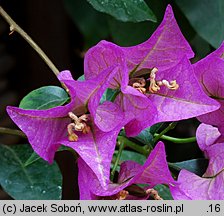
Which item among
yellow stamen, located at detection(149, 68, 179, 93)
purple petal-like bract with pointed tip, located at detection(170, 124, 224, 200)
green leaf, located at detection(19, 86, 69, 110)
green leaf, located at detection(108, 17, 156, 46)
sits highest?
green leaf, located at detection(19, 86, 69, 110)

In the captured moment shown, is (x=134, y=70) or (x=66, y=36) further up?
(x=134, y=70)

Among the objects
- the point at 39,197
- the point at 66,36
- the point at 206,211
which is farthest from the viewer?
the point at 66,36

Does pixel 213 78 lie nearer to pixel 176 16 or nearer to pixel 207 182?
pixel 207 182

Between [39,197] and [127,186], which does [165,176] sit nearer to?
[127,186]

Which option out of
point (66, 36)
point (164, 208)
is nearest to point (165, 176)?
point (164, 208)

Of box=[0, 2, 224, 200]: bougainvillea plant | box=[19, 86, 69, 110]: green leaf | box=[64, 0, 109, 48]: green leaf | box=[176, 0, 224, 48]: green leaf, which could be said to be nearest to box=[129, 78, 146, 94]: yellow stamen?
box=[0, 2, 224, 200]: bougainvillea plant

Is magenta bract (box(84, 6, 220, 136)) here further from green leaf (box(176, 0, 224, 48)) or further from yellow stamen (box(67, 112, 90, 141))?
green leaf (box(176, 0, 224, 48))
